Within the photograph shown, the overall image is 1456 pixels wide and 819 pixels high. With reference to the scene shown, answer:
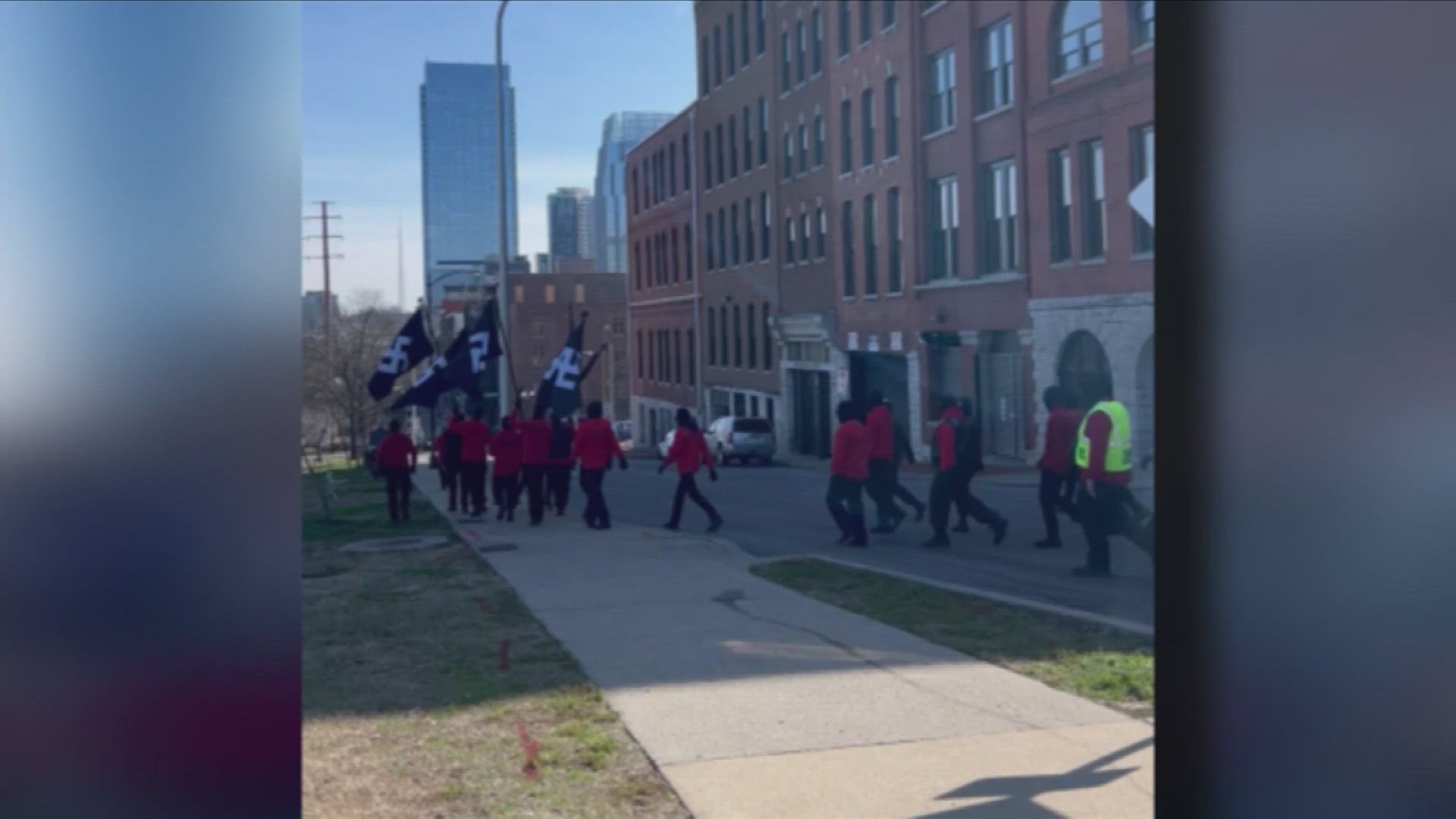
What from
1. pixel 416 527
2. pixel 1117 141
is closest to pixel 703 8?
pixel 1117 141

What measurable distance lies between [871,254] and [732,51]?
29.2ft

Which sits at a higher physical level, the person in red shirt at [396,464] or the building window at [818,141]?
the building window at [818,141]

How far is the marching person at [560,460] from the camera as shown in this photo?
16.5 metres

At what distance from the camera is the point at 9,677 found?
3.27 meters

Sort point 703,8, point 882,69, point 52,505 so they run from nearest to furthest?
point 52,505 → point 882,69 → point 703,8

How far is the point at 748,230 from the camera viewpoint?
35.6 m

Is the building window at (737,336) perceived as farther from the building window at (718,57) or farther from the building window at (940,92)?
the building window at (940,92)

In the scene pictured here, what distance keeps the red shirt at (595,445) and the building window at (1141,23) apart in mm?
11017

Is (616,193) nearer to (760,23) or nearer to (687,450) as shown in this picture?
(760,23)

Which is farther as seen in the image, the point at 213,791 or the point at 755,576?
the point at 755,576

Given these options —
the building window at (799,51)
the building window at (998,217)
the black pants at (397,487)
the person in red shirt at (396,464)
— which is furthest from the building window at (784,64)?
the black pants at (397,487)

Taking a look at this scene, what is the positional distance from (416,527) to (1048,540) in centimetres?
754

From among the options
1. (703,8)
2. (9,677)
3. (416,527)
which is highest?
(703,8)

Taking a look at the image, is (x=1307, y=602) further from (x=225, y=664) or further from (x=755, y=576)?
(x=755, y=576)
